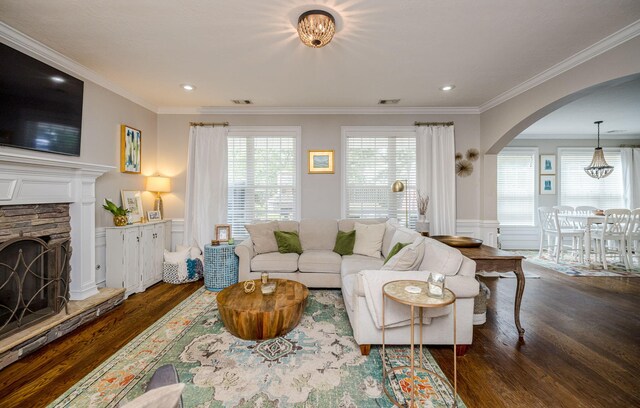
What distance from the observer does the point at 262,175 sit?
439cm

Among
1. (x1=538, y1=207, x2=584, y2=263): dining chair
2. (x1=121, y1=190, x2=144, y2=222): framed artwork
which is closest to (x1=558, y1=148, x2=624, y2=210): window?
(x1=538, y1=207, x2=584, y2=263): dining chair

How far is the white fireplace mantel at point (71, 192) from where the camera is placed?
219 centimetres

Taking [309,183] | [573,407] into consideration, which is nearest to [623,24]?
[573,407]

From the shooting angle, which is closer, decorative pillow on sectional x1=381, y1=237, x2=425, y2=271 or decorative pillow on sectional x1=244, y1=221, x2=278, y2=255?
decorative pillow on sectional x1=381, y1=237, x2=425, y2=271

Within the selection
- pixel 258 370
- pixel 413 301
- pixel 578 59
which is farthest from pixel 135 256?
pixel 578 59

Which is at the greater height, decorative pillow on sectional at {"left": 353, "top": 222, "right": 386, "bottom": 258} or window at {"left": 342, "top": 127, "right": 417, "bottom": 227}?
window at {"left": 342, "top": 127, "right": 417, "bottom": 227}

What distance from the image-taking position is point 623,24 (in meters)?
2.18

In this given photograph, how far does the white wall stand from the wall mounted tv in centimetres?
148

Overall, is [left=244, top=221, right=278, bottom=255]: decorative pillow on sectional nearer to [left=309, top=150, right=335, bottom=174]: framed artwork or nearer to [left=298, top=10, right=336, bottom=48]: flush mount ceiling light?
[left=309, top=150, right=335, bottom=174]: framed artwork

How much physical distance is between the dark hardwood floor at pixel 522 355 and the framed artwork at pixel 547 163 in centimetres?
370

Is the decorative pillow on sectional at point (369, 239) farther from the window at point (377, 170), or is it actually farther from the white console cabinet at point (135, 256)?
the white console cabinet at point (135, 256)

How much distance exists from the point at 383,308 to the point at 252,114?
374 cm

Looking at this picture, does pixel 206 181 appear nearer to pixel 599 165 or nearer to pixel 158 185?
pixel 158 185

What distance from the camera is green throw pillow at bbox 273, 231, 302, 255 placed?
3634 millimetres
